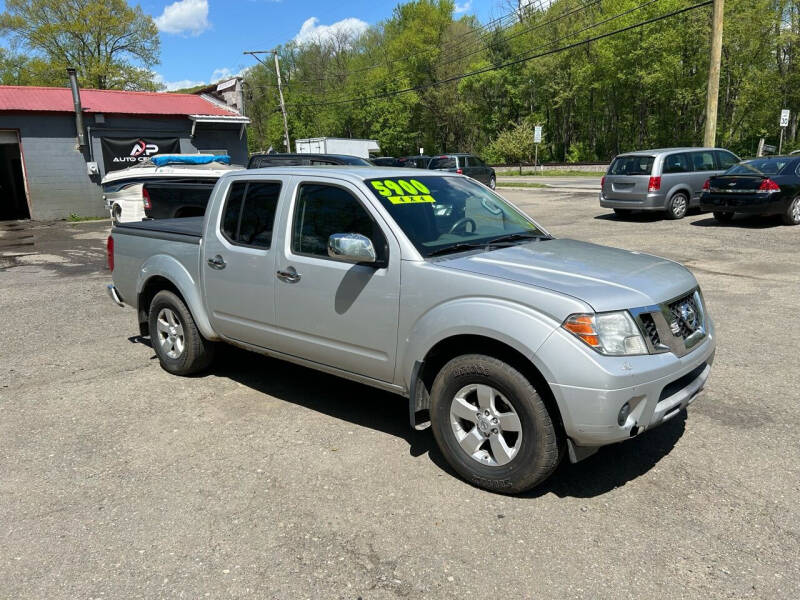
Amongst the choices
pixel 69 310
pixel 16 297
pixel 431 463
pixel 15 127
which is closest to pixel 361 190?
pixel 431 463

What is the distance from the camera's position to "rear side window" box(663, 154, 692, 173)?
49.6 feet

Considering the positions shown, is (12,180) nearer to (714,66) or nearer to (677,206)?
(677,206)

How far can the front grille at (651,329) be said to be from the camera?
129 inches

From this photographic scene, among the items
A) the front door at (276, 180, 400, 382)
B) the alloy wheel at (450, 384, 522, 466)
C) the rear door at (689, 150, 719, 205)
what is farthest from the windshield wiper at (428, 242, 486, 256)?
the rear door at (689, 150, 719, 205)

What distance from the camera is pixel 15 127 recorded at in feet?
64.7

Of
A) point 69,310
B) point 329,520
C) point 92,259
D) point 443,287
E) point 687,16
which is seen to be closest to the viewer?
point 329,520

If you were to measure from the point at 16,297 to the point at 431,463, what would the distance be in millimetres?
7789

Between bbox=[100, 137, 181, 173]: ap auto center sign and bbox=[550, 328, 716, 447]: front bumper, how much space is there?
2155cm

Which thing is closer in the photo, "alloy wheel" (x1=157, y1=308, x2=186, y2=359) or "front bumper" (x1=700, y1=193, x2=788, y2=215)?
"alloy wheel" (x1=157, y1=308, x2=186, y2=359)

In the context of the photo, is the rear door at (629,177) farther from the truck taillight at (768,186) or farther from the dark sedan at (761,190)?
the truck taillight at (768,186)

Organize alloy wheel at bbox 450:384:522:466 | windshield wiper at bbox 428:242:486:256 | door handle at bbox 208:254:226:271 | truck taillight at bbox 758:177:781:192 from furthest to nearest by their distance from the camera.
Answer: truck taillight at bbox 758:177:781:192
door handle at bbox 208:254:226:271
windshield wiper at bbox 428:242:486:256
alloy wheel at bbox 450:384:522:466

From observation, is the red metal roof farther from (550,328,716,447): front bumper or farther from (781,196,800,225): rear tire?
(550,328,716,447): front bumper

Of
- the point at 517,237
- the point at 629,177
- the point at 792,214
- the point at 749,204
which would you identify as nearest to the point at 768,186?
the point at 749,204

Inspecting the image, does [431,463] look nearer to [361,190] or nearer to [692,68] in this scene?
[361,190]
